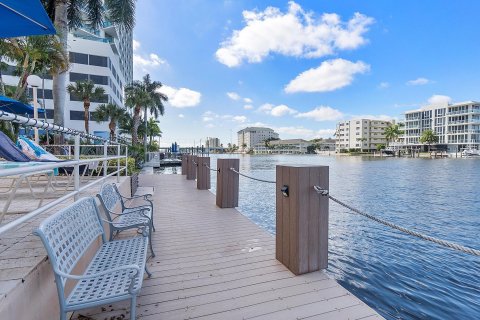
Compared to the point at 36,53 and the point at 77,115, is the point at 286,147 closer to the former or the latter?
the point at 77,115

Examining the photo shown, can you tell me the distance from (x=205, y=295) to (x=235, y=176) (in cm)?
409

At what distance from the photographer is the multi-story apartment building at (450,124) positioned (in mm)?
76312

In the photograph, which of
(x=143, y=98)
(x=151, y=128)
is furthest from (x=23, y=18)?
(x=151, y=128)

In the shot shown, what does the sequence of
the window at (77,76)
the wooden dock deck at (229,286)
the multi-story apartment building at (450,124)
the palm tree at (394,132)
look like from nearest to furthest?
the wooden dock deck at (229,286)
the window at (77,76)
the multi-story apartment building at (450,124)
the palm tree at (394,132)

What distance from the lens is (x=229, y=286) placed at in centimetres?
292

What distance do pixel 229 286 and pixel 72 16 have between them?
21.0 m

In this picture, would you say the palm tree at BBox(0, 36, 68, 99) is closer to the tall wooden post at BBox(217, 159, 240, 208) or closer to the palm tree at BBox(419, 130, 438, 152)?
the tall wooden post at BBox(217, 159, 240, 208)

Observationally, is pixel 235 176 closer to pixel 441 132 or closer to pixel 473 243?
pixel 473 243

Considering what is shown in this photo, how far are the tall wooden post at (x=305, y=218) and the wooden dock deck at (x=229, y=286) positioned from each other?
0.17 meters

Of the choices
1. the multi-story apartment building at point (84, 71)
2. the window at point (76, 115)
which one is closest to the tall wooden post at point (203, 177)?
the multi-story apartment building at point (84, 71)

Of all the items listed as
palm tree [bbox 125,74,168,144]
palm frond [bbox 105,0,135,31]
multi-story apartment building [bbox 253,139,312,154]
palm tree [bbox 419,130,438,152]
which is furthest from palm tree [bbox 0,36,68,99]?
multi-story apartment building [bbox 253,139,312,154]

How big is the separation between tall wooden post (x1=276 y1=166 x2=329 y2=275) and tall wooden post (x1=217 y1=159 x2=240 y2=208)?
3.37 m

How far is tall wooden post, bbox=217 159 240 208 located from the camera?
6629 mm

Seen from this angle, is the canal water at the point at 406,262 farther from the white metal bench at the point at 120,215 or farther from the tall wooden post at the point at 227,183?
the white metal bench at the point at 120,215
